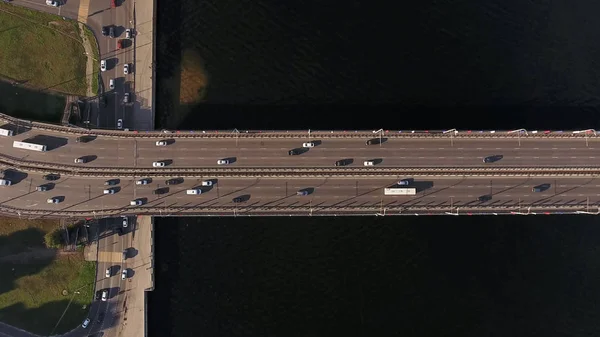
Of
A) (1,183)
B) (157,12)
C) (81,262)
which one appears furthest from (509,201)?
(1,183)

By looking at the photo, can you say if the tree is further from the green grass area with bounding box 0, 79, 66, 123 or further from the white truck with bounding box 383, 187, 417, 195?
the white truck with bounding box 383, 187, 417, 195

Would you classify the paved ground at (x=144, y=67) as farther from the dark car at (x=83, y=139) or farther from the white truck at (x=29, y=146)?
the white truck at (x=29, y=146)

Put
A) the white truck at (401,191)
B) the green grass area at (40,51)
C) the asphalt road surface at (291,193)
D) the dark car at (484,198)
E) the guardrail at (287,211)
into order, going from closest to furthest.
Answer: the white truck at (401,191)
the guardrail at (287,211)
the asphalt road surface at (291,193)
the dark car at (484,198)
the green grass area at (40,51)

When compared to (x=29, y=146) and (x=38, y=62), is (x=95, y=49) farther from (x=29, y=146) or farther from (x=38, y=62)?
(x=29, y=146)

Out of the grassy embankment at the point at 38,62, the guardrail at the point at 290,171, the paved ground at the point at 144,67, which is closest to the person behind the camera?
the guardrail at the point at 290,171

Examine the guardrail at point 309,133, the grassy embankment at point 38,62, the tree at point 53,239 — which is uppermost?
the grassy embankment at point 38,62

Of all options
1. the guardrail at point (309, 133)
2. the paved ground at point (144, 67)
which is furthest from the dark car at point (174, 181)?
the paved ground at point (144, 67)

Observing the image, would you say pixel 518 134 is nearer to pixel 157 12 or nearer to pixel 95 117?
pixel 157 12
